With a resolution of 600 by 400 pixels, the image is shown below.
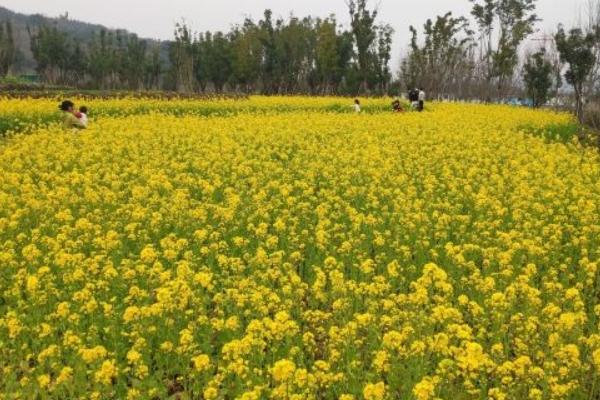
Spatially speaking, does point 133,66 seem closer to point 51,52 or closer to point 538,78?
point 51,52

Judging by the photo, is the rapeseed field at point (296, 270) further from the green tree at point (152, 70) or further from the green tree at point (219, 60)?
the green tree at point (152, 70)

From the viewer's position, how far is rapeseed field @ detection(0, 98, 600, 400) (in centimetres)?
574

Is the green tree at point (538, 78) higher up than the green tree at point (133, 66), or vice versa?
the green tree at point (133, 66)

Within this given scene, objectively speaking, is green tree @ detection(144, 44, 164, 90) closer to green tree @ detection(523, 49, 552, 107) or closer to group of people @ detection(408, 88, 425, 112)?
group of people @ detection(408, 88, 425, 112)

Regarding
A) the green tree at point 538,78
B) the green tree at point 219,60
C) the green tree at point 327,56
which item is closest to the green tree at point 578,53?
the green tree at point 538,78

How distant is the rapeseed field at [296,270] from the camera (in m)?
5.74

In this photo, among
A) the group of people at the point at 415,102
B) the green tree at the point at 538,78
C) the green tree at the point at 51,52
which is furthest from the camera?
the green tree at the point at 51,52

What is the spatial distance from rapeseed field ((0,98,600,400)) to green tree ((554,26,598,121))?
14.5 meters

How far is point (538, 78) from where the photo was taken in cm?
4206

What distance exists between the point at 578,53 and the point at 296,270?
26.7 metres

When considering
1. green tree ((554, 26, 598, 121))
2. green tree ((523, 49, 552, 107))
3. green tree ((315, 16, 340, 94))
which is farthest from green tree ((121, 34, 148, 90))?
green tree ((554, 26, 598, 121))

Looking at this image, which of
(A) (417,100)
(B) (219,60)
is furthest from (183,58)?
(A) (417,100)

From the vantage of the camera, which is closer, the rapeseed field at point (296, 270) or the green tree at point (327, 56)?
the rapeseed field at point (296, 270)

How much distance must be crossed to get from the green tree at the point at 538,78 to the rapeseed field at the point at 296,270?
82.7ft
